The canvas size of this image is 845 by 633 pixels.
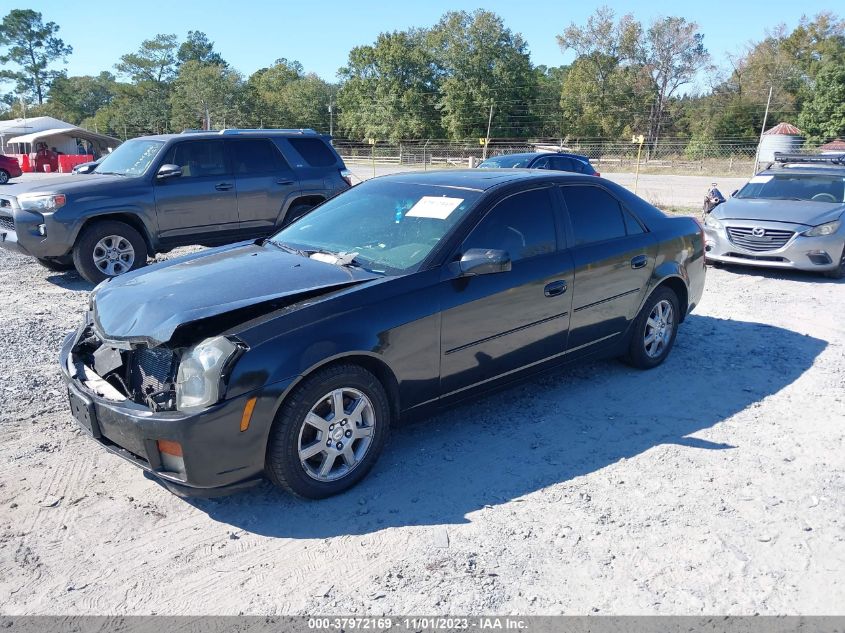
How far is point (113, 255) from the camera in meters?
8.09

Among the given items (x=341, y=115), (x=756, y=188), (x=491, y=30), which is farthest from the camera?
(x=341, y=115)

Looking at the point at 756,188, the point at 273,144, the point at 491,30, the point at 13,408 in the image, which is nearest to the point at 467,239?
the point at 13,408

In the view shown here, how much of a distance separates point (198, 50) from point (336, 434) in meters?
119

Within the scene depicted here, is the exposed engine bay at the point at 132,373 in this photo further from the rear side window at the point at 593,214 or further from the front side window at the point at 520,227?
the rear side window at the point at 593,214

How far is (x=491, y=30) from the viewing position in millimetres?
63781

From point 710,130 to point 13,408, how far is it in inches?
2193

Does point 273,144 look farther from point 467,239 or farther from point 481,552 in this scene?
point 481,552

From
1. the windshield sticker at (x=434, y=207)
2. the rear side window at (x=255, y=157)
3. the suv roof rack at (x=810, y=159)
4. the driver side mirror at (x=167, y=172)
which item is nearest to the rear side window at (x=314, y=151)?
the rear side window at (x=255, y=157)

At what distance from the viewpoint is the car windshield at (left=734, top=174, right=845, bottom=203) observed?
9734 mm

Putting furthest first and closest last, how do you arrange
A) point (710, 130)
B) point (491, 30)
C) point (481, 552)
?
1. point (491, 30)
2. point (710, 130)
3. point (481, 552)

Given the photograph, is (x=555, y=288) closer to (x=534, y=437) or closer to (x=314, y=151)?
(x=534, y=437)

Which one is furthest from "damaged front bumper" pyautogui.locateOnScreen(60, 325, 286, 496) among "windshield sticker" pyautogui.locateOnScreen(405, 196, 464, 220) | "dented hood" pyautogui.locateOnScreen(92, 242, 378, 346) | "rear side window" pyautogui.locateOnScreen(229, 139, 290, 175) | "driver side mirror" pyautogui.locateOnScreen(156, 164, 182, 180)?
"rear side window" pyautogui.locateOnScreen(229, 139, 290, 175)

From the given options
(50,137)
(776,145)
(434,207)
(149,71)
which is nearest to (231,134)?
(434,207)

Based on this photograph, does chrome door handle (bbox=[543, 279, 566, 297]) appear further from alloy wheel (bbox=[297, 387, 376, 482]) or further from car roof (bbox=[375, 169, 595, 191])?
alloy wheel (bbox=[297, 387, 376, 482])
